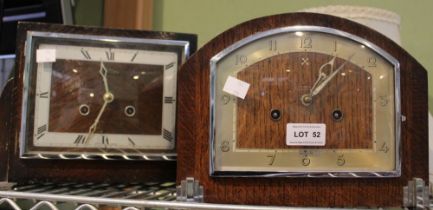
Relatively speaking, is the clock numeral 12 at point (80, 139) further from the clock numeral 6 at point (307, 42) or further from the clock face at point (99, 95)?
the clock numeral 6 at point (307, 42)

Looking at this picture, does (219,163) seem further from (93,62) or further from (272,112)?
(93,62)

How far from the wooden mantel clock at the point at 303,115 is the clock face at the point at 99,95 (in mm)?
109

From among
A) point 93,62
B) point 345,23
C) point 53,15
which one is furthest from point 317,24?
point 53,15

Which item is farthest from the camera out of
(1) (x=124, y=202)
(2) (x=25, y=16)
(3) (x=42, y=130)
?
(2) (x=25, y=16)

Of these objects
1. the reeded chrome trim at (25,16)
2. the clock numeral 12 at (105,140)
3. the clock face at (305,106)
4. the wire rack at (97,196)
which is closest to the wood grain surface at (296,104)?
the clock face at (305,106)

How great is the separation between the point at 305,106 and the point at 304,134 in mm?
35

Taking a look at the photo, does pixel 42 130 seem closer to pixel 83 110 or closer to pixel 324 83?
pixel 83 110

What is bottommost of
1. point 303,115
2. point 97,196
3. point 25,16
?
point 97,196

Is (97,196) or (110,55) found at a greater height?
(110,55)

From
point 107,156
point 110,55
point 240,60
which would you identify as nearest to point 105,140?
point 107,156

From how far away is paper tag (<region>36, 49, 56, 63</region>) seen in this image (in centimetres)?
59

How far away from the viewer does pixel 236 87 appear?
518 mm

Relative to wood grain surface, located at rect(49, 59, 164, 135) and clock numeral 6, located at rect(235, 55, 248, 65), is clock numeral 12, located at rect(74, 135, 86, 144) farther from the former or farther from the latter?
clock numeral 6, located at rect(235, 55, 248, 65)

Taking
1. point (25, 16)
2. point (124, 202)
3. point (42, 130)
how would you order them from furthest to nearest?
1. point (25, 16)
2. point (42, 130)
3. point (124, 202)
